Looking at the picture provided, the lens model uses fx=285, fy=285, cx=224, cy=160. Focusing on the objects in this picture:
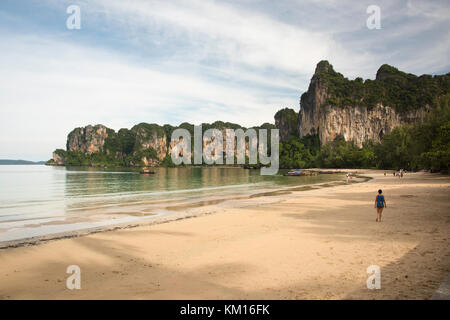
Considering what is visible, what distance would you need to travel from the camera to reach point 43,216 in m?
21.7

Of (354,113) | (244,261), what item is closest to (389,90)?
(354,113)

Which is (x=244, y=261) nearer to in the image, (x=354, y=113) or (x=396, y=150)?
(x=396, y=150)

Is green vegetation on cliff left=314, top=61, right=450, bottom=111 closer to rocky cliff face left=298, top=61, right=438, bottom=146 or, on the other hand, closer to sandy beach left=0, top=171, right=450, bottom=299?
rocky cliff face left=298, top=61, right=438, bottom=146

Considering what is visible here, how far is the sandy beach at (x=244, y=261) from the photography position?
6.73 metres

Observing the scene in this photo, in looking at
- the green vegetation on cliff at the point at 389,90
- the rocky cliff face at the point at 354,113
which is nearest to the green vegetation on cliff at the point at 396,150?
the rocky cliff face at the point at 354,113

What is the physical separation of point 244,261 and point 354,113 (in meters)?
171

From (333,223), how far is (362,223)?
1406 millimetres

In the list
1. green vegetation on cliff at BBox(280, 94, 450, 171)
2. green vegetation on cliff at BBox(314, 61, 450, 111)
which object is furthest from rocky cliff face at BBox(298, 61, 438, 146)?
green vegetation on cliff at BBox(280, 94, 450, 171)

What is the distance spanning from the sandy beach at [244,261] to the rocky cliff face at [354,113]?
510 ft

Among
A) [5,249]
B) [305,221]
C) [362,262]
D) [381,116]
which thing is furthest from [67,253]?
[381,116]

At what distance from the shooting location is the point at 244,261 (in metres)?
9.09

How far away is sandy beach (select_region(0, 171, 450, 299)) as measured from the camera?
6727 mm
